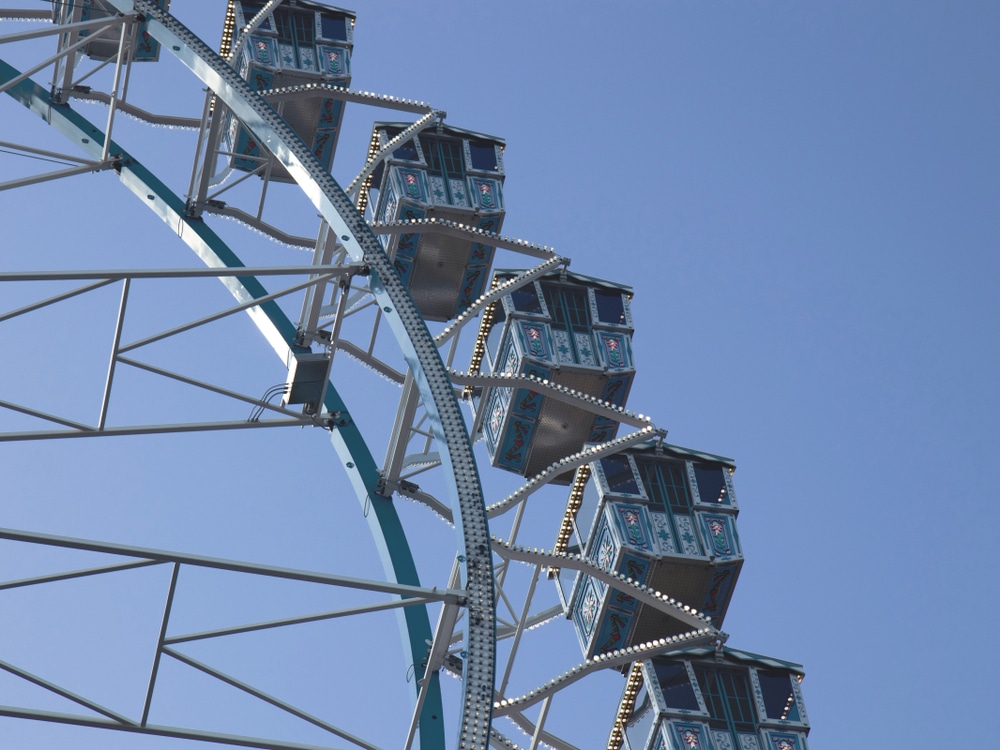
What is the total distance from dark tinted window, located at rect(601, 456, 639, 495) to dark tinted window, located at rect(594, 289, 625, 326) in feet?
7.95

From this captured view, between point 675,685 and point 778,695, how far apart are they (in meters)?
1.14

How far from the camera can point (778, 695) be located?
17.8 metres

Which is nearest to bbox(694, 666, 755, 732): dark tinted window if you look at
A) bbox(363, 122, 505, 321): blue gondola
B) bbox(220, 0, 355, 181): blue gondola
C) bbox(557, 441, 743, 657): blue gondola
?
bbox(557, 441, 743, 657): blue gondola

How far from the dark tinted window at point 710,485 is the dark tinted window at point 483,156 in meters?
5.04

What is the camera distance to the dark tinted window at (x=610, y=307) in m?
21.3

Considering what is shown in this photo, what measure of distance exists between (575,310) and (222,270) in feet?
23.6

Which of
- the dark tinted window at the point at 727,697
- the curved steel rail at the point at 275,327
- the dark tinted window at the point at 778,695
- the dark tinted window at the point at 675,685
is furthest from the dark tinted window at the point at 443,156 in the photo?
the dark tinted window at the point at 778,695

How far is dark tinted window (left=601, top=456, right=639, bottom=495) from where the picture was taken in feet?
62.9

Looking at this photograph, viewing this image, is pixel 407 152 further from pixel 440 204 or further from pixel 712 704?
pixel 712 704

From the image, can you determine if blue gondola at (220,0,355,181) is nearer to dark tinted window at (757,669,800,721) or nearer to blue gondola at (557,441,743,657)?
blue gondola at (557,441,743,657)

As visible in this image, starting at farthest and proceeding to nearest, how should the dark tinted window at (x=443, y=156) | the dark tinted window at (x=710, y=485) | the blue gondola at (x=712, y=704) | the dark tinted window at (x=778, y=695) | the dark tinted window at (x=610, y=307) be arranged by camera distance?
1. the dark tinted window at (x=443, y=156)
2. the dark tinted window at (x=610, y=307)
3. the dark tinted window at (x=710, y=485)
4. the dark tinted window at (x=778, y=695)
5. the blue gondola at (x=712, y=704)

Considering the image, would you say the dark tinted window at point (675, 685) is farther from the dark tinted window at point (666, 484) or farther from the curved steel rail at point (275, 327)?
the curved steel rail at point (275, 327)

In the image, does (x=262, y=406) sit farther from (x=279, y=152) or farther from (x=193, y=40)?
(x=193, y=40)

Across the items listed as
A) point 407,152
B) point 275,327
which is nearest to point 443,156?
point 407,152
